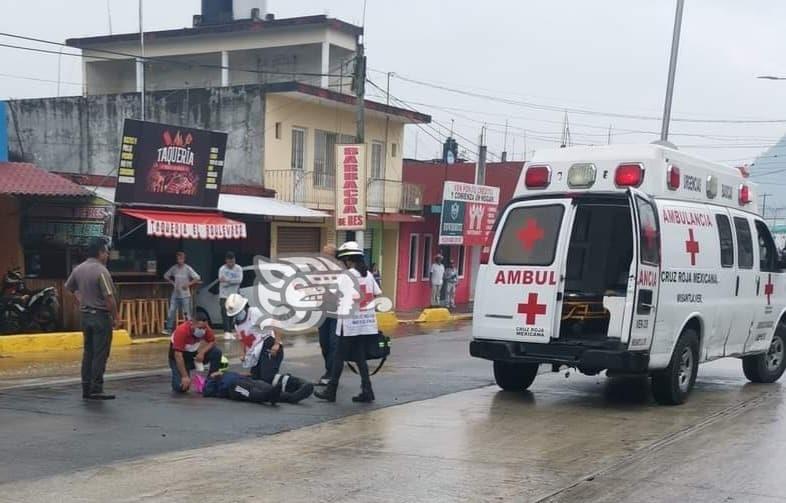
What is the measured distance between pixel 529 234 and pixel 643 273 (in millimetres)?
1406

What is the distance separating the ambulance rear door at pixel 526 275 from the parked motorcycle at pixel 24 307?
361 inches

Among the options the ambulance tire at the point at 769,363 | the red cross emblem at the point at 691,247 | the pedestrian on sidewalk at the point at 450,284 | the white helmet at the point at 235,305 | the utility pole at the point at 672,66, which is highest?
the utility pole at the point at 672,66

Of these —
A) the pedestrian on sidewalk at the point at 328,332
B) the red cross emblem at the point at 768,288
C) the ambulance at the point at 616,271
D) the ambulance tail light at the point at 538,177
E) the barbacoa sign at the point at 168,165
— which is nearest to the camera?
the ambulance at the point at 616,271

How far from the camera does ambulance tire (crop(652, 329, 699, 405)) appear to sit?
32.9 ft

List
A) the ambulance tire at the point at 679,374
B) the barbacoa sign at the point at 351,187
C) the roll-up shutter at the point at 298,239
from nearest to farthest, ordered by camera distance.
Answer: the ambulance tire at the point at 679,374 < the barbacoa sign at the point at 351,187 < the roll-up shutter at the point at 298,239

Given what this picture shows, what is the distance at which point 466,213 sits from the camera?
2755 centimetres

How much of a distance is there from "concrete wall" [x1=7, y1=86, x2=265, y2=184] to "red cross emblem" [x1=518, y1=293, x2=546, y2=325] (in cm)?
1600

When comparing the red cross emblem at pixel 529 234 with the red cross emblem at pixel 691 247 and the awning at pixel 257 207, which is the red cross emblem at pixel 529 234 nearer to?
the red cross emblem at pixel 691 247

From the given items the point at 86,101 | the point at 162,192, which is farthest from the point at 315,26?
the point at 162,192

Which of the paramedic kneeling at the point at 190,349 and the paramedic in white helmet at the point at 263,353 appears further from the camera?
the paramedic kneeling at the point at 190,349

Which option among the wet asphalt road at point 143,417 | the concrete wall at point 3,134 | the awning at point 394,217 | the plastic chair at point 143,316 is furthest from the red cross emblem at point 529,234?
the awning at point 394,217

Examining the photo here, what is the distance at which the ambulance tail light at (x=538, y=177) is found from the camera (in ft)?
34.7

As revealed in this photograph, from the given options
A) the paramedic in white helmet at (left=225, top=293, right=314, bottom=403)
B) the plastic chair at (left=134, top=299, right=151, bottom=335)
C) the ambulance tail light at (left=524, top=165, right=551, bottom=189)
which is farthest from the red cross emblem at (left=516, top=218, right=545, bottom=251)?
the plastic chair at (left=134, top=299, right=151, bottom=335)

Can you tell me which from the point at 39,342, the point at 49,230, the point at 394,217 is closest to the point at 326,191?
the point at 394,217
